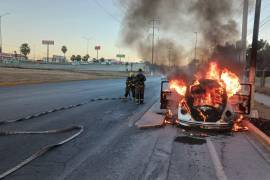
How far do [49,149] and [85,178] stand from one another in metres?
2.10

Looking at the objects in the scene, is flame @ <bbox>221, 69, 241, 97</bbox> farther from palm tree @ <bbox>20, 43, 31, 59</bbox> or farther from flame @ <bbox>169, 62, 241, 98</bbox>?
palm tree @ <bbox>20, 43, 31, 59</bbox>

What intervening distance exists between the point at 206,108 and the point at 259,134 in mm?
1504

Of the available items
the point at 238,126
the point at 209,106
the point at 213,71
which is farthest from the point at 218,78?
the point at 209,106

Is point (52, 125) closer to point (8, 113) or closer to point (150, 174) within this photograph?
point (8, 113)

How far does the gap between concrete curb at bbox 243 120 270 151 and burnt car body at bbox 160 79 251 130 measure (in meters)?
0.55

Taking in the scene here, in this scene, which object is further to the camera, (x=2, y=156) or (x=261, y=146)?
(x=261, y=146)

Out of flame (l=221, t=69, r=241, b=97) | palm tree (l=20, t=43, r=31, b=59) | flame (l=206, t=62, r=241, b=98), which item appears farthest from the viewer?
palm tree (l=20, t=43, r=31, b=59)

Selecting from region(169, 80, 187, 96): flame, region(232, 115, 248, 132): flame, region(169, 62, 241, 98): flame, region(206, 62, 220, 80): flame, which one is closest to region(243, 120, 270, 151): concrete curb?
region(232, 115, 248, 132): flame

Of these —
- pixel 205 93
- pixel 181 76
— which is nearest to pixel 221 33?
pixel 181 76

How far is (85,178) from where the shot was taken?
5762 millimetres

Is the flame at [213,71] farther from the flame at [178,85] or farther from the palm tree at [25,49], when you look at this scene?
the palm tree at [25,49]

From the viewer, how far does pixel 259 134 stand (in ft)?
33.2

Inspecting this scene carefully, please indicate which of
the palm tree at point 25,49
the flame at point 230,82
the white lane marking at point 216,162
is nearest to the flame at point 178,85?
the flame at point 230,82

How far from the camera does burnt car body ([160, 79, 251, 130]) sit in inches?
418
